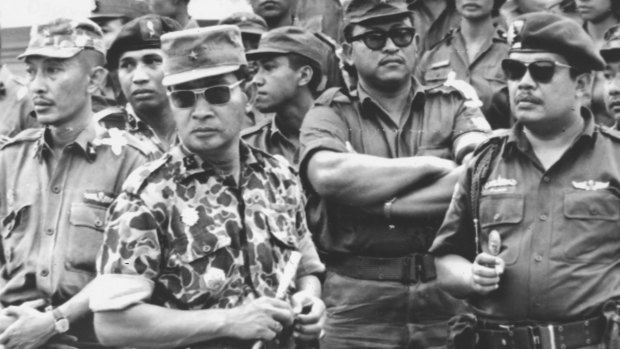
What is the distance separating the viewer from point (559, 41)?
656 centimetres

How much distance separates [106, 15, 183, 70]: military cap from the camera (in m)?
8.43

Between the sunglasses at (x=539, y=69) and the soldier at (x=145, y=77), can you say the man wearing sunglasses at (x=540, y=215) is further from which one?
the soldier at (x=145, y=77)

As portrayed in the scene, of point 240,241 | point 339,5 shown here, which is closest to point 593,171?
point 240,241

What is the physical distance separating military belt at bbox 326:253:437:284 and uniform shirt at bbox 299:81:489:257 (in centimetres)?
4

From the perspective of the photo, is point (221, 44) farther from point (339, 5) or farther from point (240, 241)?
point (339, 5)

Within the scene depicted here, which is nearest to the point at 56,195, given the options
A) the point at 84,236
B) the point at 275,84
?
the point at 84,236

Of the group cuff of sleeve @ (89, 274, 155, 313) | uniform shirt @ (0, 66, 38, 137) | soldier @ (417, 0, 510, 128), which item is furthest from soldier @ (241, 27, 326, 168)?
cuff of sleeve @ (89, 274, 155, 313)

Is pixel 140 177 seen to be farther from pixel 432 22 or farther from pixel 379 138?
pixel 432 22

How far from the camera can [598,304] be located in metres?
6.25

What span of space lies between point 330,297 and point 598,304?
1.77 metres

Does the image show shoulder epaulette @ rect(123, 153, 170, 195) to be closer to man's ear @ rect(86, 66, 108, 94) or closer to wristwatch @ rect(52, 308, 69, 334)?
wristwatch @ rect(52, 308, 69, 334)

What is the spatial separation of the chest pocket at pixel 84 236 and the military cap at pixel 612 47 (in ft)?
11.7

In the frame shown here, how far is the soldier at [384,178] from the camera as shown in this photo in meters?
7.08

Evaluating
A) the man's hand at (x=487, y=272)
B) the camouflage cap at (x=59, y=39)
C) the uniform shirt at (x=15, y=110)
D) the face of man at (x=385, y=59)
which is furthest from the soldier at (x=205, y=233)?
the uniform shirt at (x=15, y=110)
